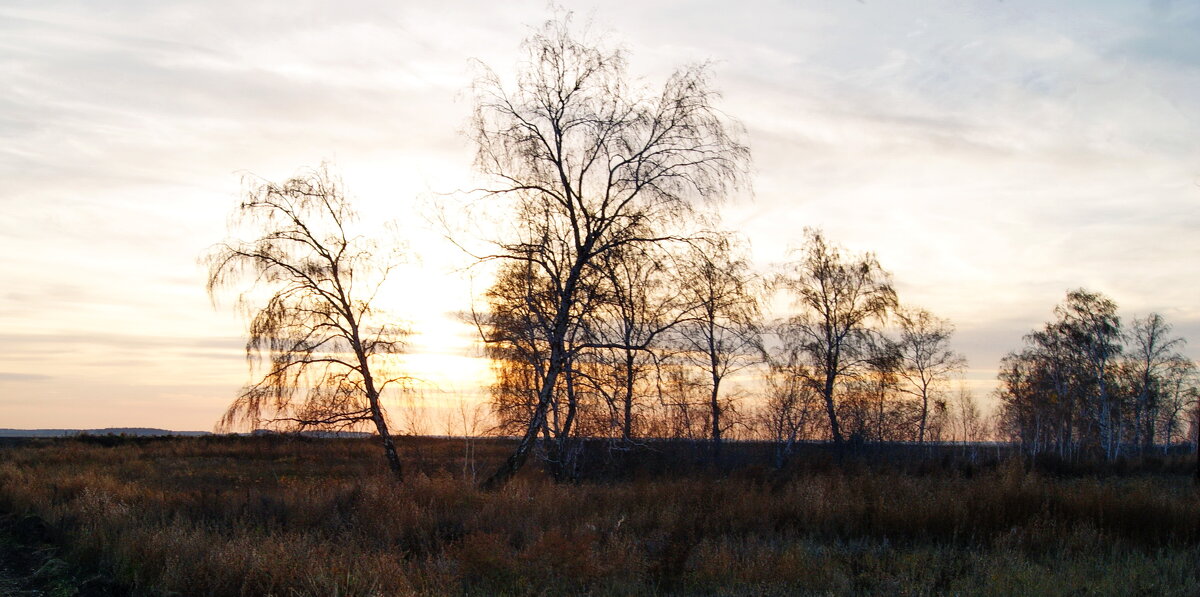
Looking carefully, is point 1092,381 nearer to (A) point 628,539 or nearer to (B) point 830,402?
(B) point 830,402

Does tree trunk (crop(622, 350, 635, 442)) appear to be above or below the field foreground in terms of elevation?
above

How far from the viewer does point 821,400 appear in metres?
41.7

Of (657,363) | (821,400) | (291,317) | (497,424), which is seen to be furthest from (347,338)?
(821,400)

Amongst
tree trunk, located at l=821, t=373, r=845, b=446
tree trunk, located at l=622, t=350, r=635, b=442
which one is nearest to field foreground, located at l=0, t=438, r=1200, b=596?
tree trunk, located at l=622, t=350, r=635, b=442

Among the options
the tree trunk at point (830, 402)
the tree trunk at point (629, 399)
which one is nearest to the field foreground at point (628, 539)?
the tree trunk at point (629, 399)

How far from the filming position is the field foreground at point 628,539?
31.0ft

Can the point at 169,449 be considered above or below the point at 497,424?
below

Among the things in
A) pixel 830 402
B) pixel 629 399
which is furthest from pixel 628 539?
pixel 830 402

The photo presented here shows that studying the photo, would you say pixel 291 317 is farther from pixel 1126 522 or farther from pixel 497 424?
pixel 1126 522

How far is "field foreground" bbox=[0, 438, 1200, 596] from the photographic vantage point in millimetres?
9445

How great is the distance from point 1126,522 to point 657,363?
933cm

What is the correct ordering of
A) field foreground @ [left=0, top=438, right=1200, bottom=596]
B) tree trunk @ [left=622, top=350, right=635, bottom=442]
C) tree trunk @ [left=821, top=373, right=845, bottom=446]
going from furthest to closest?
1. tree trunk @ [left=821, top=373, right=845, bottom=446]
2. tree trunk @ [left=622, top=350, right=635, bottom=442]
3. field foreground @ [left=0, top=438, right=1200, bottom=596]

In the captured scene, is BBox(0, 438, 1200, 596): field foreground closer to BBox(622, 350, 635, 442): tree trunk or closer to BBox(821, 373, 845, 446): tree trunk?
BBox(622, 350, 635, 442): tree trunk

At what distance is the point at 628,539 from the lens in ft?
38.3
